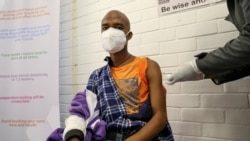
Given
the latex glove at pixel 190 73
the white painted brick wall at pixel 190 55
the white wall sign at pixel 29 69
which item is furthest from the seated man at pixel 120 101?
the white wall sign at pixel 29 69

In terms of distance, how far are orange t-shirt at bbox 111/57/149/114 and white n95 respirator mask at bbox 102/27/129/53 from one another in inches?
4.5

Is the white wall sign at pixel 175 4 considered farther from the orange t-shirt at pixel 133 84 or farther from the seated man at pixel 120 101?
the orange t-shirt at pixel 133 84

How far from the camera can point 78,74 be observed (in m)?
2.23

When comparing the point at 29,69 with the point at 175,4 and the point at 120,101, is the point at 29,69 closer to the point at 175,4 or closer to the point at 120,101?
the point at 120,101

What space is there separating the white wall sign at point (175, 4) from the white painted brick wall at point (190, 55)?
0.9 inches

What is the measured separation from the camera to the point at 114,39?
4.33ft

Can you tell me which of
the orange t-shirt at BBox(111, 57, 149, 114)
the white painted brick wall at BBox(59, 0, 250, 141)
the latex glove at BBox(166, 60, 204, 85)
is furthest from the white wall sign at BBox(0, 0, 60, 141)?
the latex glove at BBox(166, 60, 204, 85)

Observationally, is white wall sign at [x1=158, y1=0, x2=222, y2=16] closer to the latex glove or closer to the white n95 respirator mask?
the white n95 respirator mask

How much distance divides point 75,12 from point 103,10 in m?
0.36

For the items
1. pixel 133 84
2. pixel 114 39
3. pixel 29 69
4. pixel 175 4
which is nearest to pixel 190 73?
pixel 133 84

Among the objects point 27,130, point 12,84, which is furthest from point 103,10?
point 27,130

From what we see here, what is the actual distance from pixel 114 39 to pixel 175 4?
498 mm

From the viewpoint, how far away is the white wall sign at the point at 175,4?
1.48 meters

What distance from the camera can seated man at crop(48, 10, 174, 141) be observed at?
3.76 feet
